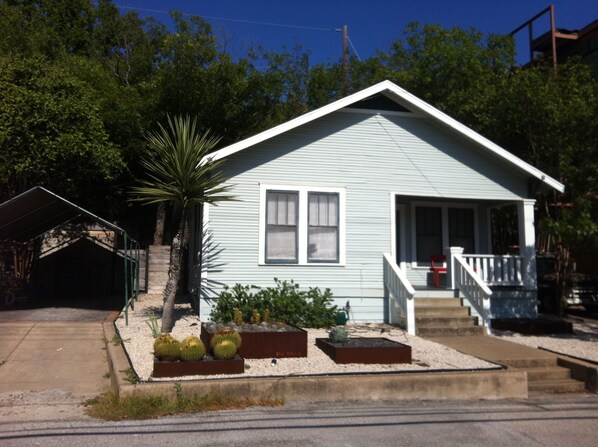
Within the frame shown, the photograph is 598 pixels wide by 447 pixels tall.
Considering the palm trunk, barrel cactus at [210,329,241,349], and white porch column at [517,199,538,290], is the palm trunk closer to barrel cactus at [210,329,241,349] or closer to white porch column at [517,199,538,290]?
barrel cactus at [210,329,241,349]

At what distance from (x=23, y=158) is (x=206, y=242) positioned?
649cm

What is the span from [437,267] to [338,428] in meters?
9.04

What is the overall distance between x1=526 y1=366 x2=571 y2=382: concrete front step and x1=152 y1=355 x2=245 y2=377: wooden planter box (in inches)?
170

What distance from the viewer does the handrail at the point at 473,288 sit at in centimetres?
1171

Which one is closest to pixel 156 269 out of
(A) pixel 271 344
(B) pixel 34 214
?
(B) pixel 34 214

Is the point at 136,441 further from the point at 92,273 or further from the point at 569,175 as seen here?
the point at 92,273

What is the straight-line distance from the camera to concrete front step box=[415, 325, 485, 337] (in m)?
11.2

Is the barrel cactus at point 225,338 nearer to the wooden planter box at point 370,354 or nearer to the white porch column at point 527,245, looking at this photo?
the wooden planter box at point 370,354

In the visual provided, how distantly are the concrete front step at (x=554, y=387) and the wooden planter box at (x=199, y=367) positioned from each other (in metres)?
4.21

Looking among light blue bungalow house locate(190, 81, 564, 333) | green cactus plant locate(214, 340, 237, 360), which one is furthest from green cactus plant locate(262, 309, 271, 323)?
green cactus plant locate(214, 340, 237, 360)

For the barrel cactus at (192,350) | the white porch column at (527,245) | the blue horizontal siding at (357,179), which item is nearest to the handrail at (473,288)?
the blue horizontal siding at (357,179)

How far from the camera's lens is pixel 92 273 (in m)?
19.8

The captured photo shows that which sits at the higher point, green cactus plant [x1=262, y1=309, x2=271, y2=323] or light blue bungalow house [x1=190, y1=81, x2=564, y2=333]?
light blue bungalow house [x1=190, y1=81, x2=564, y2=333]

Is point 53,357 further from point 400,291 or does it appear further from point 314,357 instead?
point 400,291
